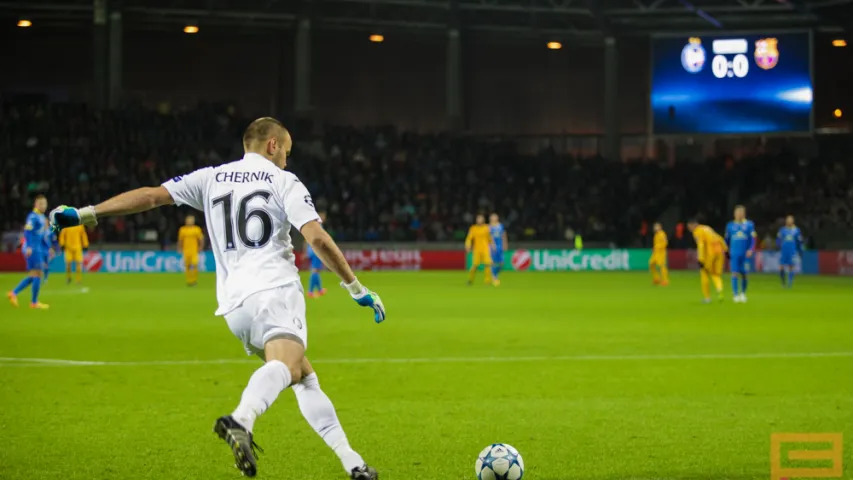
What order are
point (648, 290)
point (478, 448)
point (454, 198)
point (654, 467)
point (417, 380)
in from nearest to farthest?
point (654, 467)
point (478, 448)
point (417, 380)
point (648, 290)
point (454, 198)

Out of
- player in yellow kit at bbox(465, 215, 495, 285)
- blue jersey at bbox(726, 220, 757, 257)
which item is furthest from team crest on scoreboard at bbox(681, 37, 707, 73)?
blue jersey at bbox(726, 220, 757, 257)

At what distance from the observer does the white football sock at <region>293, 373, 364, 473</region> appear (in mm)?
6207

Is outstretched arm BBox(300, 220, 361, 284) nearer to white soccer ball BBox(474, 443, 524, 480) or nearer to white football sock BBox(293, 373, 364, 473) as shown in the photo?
white football sock BBox(293, 373, 364, 473)

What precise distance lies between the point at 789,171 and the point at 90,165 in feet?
94.8

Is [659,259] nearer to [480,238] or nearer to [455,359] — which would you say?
[480,238]

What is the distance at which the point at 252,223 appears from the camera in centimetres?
600

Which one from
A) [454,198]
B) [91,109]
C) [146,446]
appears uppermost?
[91,109]

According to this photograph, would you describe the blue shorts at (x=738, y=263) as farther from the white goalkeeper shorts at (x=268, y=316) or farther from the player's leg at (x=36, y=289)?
the white goalkeeper shorts at (x=268, y=316)

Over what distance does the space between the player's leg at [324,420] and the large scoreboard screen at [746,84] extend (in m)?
38.1

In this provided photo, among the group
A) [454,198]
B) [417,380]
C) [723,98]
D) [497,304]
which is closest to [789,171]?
[723,98]

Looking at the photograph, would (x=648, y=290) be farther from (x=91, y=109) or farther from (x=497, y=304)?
(x=91, y=109)

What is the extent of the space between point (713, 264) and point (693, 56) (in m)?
20.1

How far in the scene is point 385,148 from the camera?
47.7 meters

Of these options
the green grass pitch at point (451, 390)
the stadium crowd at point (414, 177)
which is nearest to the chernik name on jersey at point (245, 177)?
the green grass pitch at point (451, 390)
